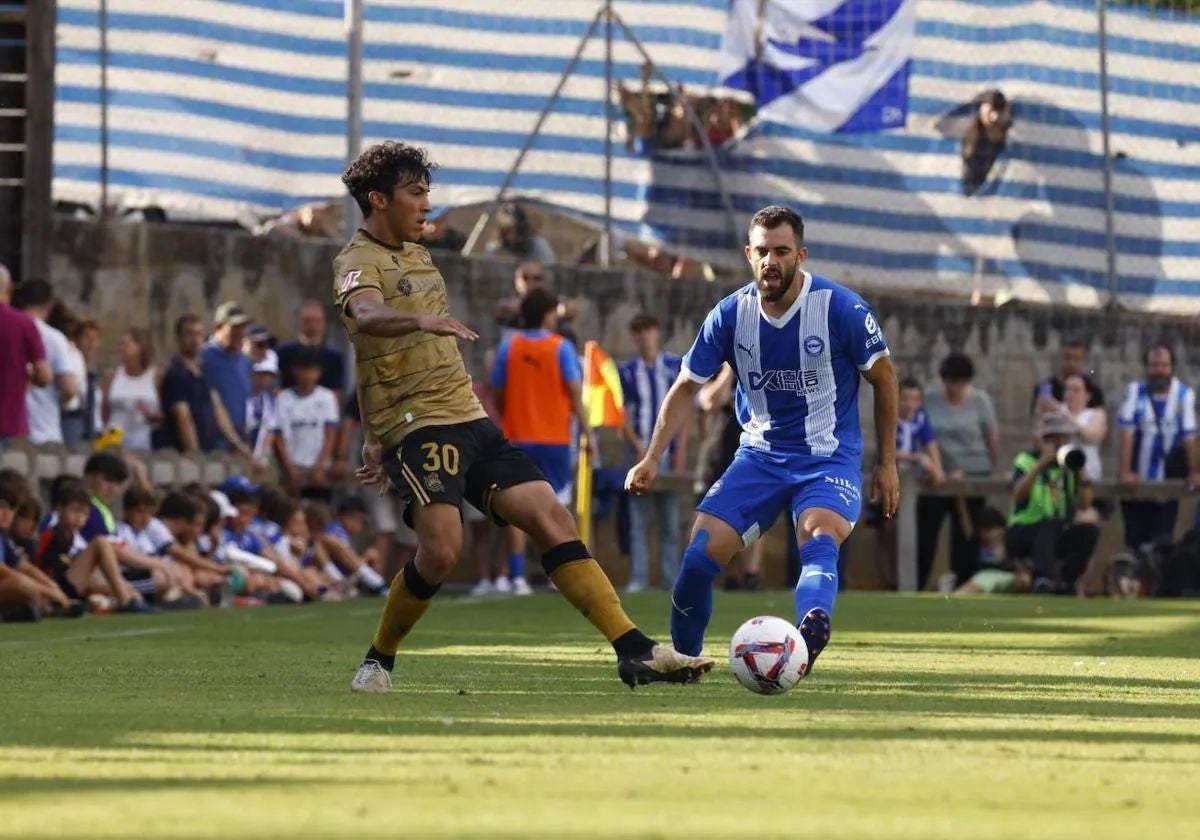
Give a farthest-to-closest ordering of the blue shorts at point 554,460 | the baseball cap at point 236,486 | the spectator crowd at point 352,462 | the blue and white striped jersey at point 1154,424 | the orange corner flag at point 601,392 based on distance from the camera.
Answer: the blue and white striped jersey at point 1154,424 → the orange corner flag at point 601,392 → the blue shorts at point 554,460 → the baseball cap at point 236,486 → the spectator crowd at point 352,462

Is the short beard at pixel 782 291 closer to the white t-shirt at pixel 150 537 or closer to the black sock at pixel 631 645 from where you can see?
the black sock at pixel 631 645

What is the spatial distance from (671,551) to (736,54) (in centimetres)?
430

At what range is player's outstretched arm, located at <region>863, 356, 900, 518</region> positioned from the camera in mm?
9891

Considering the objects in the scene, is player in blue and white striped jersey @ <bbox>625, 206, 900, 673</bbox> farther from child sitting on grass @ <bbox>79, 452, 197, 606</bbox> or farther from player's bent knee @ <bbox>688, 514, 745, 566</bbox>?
child sitting on grass @ <bbox>79, 452, 197, 606</bbox>

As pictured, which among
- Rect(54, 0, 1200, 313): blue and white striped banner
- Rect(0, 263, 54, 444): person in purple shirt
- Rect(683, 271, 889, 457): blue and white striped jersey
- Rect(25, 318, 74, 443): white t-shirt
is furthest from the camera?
Rect(54, 0, 1200, 313): blue and white striped banner

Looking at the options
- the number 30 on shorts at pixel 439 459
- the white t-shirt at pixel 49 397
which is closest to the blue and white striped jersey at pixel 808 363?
the number 30 on shorts at pixel 439 459

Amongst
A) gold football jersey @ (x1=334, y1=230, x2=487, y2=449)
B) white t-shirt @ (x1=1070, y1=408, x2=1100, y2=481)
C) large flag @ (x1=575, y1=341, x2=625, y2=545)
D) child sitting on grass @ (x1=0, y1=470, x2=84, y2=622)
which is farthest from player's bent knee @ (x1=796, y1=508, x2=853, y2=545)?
white t-shirt @ (x1=1070, y1=408, x2=1100, y2=481)

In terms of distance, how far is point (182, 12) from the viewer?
848 inches

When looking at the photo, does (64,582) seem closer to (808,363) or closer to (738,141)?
(808,363)

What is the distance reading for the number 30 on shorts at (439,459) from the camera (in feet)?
31.0

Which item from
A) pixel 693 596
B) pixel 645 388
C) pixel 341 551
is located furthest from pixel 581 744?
pixel 645 388

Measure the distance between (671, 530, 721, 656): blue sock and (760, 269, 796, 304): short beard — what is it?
0.91 metres

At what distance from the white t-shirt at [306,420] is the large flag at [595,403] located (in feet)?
6.37

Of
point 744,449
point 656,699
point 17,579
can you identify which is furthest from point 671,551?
point 656,699
